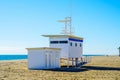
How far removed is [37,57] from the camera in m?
31.1

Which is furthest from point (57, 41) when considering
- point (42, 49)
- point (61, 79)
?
→ point (61, 79)

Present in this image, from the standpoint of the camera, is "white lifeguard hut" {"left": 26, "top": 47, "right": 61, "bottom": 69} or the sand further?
"white lifeguard hut" {"left": 26, "top": 47, "right": 61, "bottom": 69}

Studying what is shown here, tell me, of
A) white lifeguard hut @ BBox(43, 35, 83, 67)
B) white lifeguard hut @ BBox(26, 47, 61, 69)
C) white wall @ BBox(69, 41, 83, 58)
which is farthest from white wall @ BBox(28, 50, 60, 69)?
white wall @ BBox(69, 41, 83, 58)

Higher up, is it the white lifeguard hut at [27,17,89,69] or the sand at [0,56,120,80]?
the white lifeguard hut at [27,17,89,69]

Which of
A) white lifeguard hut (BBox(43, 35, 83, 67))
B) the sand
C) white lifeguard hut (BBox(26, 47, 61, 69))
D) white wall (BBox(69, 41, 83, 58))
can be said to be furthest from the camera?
white wall (BBox(69, 41, 83, 58))

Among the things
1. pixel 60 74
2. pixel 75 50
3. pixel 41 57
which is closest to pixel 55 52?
pixel 41 57

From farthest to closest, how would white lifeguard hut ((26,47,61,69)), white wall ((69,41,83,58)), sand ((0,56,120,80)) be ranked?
1. white wall ((69,41,83,58))
2. white lifeguard hut ((26,47,61,69))
3. sand ((0,56,120,80))

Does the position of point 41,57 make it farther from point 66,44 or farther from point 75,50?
point 75,50

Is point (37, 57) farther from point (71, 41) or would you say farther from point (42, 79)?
point (42, 79)

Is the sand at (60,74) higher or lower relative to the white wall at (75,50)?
lower

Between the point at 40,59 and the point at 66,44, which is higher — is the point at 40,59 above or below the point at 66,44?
below

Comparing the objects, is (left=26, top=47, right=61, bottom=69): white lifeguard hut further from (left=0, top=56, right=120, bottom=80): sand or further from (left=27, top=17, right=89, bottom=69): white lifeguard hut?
(left=0, top=56, right=120, bottom=80): sand

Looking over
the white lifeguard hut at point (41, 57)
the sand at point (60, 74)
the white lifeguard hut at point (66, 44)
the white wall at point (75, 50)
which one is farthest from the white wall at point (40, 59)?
the white wall at point (75, 50)

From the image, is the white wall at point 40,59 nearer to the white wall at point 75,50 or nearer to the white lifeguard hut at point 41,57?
the white lifeguard hut at point 41,57
